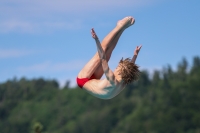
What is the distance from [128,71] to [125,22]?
3.76 ft

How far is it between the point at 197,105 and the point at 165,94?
1273 centimetres

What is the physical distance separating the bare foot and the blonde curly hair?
2.54 feet

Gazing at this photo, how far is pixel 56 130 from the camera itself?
522ft

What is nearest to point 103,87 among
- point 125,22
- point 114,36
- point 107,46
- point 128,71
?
point 128,71

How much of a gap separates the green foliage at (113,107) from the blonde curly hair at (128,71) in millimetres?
115385

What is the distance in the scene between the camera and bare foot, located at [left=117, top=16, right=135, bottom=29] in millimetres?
15273

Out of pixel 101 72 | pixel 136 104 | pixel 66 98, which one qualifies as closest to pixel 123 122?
pixel 136 104

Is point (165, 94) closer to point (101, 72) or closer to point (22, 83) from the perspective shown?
point (22, 83)

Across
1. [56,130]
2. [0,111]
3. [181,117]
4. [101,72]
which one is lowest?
[101,72]

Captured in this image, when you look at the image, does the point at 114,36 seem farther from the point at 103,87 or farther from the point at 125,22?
the point at 103,87

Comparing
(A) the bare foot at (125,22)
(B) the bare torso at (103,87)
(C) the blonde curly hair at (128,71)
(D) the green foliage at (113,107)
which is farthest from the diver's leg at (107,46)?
(D) the green foliage at (113,107)

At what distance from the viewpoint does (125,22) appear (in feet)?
50.1

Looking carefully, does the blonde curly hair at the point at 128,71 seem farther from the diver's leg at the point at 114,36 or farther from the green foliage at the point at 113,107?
the green foliage at the point at 113,107

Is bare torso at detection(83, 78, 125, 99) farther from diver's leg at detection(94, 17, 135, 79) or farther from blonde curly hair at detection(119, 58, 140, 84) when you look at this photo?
diver's leg at detection(94, 17, 135, 79)
